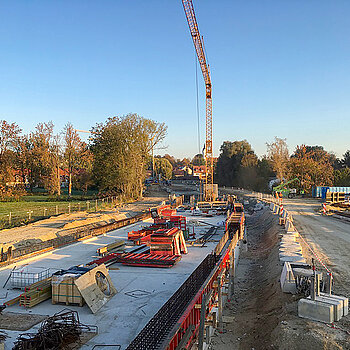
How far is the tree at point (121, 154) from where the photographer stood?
54375 mm

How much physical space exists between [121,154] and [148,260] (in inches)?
1637

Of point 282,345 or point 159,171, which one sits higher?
point 159,171

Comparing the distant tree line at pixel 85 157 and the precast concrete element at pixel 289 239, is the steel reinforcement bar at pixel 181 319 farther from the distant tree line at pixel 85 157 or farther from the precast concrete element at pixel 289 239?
the distant tree line at pixel 85 157

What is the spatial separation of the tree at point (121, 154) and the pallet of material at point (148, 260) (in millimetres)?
39057

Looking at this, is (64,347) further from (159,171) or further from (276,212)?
(159,171)

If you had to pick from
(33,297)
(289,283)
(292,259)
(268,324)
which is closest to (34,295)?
(33,297)

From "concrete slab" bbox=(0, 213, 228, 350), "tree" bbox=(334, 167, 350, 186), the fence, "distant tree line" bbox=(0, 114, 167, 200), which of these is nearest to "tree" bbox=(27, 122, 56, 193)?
"distant tree line" bbox=(0, 114, 167, 200)

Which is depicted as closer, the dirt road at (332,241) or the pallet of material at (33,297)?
the pallet of material at (33,297)

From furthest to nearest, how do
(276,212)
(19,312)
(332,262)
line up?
(276,212), (332,262), (19,312)

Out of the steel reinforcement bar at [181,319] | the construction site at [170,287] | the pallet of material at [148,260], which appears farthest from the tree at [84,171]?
the steel reinforcement bar at [181,319]

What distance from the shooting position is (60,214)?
31.8m

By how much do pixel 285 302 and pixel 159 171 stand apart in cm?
11196

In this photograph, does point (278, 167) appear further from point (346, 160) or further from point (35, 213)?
point (35, 213)

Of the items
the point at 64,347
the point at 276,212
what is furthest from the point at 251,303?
the point at 276,212
